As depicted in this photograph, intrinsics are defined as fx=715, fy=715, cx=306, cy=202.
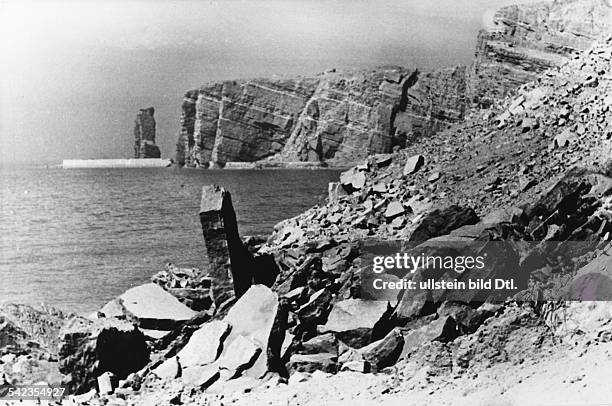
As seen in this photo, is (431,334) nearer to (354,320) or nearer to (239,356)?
(354,320)

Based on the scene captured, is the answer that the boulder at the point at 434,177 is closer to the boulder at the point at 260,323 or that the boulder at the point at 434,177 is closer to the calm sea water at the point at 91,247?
the boulder at the point at 260,323

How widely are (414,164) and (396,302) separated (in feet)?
15.5

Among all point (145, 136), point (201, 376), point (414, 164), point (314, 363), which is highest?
point (414, 164)

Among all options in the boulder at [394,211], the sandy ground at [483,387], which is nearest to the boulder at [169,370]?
the sandy ground at [483,387]

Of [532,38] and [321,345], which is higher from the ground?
[532,38]

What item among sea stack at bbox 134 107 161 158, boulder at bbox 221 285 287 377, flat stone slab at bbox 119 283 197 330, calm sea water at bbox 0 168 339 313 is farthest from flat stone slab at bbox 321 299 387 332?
sea stack at bbox 134 107 161 158

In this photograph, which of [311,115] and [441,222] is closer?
[441,222]

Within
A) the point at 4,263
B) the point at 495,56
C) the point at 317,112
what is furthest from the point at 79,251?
the point at 317,112

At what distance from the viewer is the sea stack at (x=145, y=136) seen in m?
136

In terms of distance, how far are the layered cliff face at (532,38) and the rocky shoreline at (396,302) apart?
6.83 ft

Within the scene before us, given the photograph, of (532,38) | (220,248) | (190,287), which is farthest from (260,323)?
(532,38)

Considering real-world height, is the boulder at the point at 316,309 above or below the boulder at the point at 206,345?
above

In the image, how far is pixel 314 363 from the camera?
326 inches

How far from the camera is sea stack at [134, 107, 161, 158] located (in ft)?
447
